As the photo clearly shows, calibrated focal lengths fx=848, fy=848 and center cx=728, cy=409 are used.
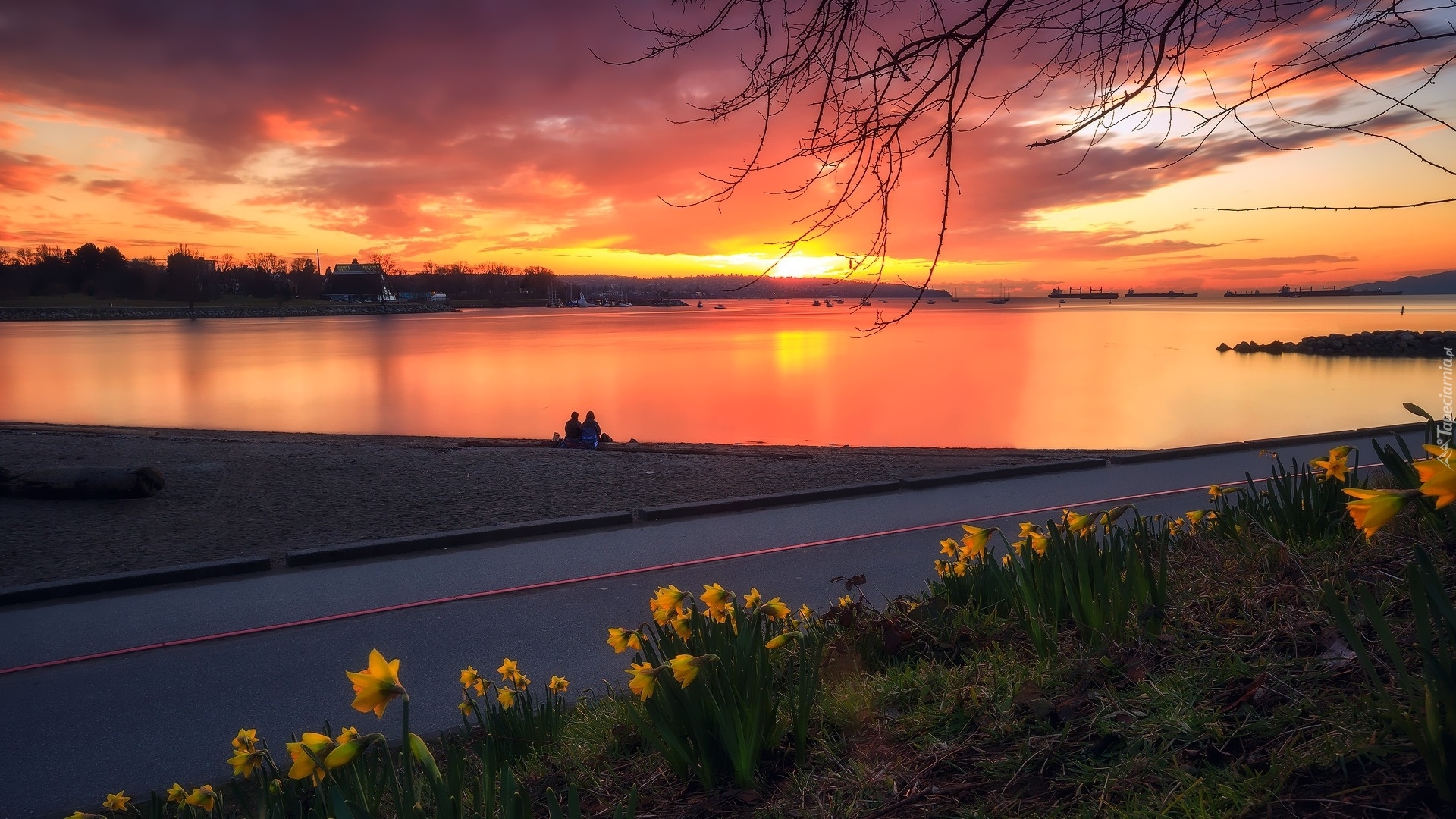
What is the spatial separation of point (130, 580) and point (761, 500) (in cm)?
591

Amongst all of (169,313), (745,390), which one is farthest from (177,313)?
(745,390)

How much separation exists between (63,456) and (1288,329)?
100703mm

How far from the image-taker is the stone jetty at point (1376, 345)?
150 feet

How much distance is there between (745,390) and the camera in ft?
138

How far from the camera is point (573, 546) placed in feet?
26.3

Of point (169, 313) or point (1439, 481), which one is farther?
point (169, 313)

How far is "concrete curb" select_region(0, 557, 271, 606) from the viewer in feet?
22.1

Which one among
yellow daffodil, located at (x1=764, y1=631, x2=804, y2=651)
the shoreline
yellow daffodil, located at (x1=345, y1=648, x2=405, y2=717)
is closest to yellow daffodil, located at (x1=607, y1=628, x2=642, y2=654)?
yellow daffodil, located at (x1=764, y1=631, x2=804, y2=651)

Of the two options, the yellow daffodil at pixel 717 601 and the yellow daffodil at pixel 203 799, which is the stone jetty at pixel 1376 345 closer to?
the yellow daffodil at pixel 717 601

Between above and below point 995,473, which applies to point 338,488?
below

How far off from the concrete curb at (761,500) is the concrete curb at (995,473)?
0.27m

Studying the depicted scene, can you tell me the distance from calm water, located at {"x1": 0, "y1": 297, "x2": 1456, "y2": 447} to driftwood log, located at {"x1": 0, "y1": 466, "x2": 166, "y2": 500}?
18070 millimetres

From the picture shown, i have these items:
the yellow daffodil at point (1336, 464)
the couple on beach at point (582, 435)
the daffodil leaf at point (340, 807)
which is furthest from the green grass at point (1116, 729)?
the couple on beach at point (582, 435)

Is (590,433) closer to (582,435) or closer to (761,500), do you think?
(582,435)
